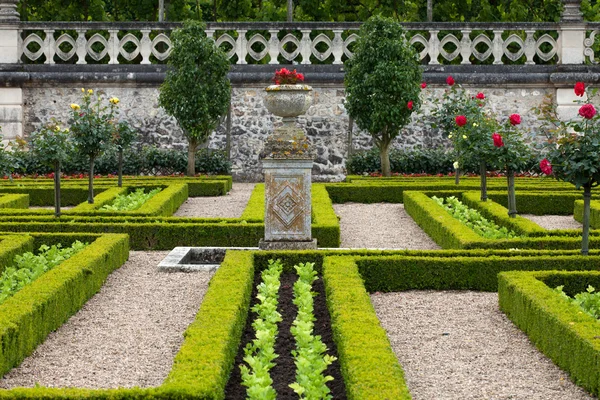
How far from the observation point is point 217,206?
16312mm

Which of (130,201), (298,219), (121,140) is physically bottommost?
(130,201)

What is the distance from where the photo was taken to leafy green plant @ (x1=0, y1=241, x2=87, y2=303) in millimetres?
9148

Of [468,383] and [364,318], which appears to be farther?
[364,318]

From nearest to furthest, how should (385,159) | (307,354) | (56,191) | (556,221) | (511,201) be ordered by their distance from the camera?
(307,354) < (511,201) < (56,191) < (556,221) < (385,159)

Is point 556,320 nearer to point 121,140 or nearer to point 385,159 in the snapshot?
point 121,140

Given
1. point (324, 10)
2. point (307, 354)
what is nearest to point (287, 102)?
point (307, 354)

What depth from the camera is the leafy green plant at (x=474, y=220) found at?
1223 centimetres

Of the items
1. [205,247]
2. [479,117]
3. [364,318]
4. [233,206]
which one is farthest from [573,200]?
[364,318]

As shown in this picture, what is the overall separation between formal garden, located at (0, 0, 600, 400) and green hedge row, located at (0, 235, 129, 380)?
31 mm

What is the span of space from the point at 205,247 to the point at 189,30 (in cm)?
827

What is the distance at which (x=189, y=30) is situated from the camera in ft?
63.4

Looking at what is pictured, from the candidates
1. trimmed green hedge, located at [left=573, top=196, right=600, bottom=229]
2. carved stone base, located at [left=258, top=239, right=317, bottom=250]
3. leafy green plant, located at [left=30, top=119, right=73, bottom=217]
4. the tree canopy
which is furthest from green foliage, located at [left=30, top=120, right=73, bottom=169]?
the tree canopy

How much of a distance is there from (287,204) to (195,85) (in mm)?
8457

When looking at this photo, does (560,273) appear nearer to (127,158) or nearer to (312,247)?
(312,247)
